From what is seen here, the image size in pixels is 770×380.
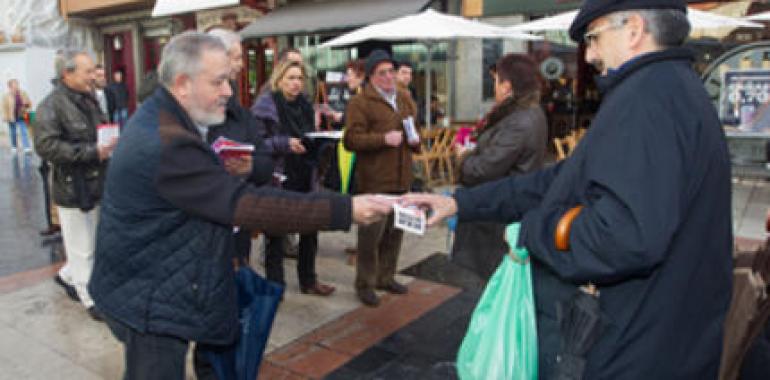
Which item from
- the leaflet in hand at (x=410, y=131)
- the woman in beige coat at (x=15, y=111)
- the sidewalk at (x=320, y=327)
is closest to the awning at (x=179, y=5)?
Result: the sidewalk at (x=320, y=327)

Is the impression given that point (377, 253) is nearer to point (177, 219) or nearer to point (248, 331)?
point (248, 331)

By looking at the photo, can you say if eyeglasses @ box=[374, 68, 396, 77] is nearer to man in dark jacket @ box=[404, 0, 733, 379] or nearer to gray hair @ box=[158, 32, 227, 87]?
gray hair @ box=[158, 32, 227, 87]

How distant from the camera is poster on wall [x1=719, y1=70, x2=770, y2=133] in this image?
9.06 m

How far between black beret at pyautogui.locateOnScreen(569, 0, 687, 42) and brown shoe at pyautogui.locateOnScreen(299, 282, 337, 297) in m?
3.51

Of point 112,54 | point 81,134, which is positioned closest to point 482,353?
point 81,134

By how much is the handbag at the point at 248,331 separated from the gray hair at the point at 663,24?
5.78 feet

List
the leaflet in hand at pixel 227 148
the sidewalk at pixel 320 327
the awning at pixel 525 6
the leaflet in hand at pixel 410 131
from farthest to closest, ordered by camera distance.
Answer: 1. the awning at pixel 525 6
2. the leaflet in hand at pixel 410 131
3. the sidewalk at pixel 320 327
4. the leaflet in hand at pixel 227 148

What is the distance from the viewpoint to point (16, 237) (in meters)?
7.04

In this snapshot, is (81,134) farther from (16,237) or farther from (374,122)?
(16,237)

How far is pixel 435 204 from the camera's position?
2520mm

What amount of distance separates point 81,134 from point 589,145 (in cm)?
403

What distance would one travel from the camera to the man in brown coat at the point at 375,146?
4613mm

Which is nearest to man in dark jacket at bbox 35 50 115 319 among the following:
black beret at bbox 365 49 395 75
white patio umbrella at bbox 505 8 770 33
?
black beret at bbox 365 49 395 75

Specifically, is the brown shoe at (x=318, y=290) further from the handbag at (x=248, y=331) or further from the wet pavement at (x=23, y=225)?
the wet pavement at (x=23, y=225)
